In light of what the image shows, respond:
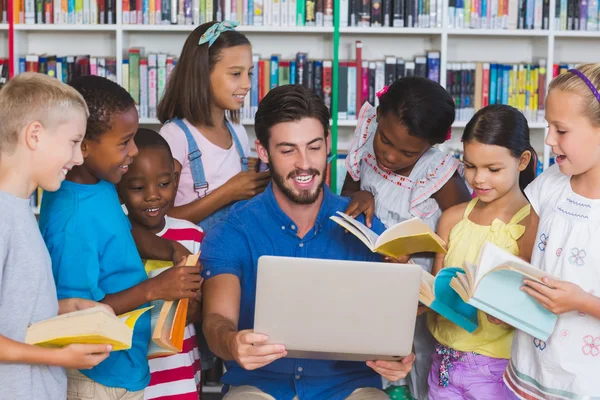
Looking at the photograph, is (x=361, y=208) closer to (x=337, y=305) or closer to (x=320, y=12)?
(x=337, y=305)

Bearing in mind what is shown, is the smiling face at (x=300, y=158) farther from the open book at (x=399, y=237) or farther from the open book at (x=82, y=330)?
the open book at (x=82, y=330)

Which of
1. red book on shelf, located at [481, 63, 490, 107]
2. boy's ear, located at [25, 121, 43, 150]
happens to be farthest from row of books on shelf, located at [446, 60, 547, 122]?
boy's ear, located at [25, 121, 43, 150]

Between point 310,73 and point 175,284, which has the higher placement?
point 310,73

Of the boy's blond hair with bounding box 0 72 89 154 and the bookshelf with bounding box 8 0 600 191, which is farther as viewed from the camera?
the bookshelf with bounding box 8 0 600 191

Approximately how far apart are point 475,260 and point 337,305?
63 centimetres

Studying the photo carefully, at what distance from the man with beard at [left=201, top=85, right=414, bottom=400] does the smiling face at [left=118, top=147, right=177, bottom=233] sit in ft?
0.70

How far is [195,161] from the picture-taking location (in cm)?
263

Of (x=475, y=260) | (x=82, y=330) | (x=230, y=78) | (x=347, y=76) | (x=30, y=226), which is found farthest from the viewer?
(x=347, y=76)

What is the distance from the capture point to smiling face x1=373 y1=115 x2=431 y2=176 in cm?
238

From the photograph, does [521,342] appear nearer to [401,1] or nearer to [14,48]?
[401,1]

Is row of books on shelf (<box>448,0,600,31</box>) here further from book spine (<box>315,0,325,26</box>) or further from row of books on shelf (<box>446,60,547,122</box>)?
book spine (<box>315,0,325,26</box>)

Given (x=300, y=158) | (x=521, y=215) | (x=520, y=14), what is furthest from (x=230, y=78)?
(x=520, y=14)

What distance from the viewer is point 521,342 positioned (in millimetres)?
1933

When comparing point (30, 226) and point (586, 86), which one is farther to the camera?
point (586, 86)
